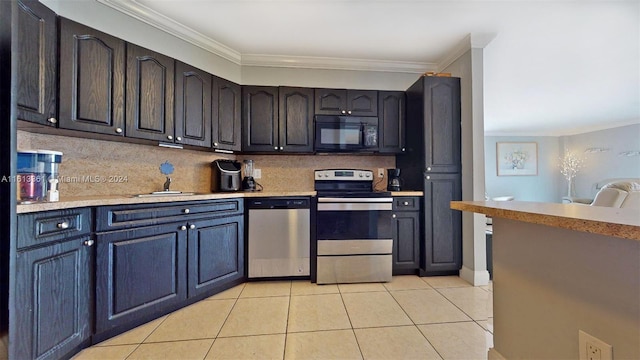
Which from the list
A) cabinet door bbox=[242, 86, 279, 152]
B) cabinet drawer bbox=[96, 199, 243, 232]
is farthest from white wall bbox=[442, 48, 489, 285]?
cabinet drawer bbox=[96, 199, 243, 232]

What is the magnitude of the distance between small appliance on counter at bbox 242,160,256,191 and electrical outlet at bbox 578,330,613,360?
252 centimetres

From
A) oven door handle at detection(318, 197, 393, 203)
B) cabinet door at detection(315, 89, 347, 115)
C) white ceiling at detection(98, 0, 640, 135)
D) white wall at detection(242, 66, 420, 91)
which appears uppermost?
white ceiling at detection(98, 0, 640, 135)

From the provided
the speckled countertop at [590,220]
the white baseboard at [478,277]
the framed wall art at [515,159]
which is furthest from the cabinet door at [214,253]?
the framed wall art at [515,159]

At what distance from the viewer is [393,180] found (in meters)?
2.86

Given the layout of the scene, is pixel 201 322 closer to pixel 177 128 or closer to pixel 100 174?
pixel 100 174

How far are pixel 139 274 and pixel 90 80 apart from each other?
4.43ft

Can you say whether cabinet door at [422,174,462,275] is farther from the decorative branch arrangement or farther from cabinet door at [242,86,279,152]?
the decorative branch arrangement

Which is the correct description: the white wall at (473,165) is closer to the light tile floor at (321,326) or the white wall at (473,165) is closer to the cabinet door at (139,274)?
the light tile floor at (321,326)

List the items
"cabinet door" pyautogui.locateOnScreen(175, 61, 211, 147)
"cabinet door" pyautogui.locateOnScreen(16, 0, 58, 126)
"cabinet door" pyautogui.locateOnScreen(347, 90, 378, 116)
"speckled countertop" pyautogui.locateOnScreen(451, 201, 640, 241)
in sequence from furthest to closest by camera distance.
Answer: "cabinet door" pyautogui.locateOnScreen(347, 90, 378, 116), "cabinet door" pyautogui.locateOnScreen(175, 61, 211, 147), "cabinet door" pyautogui.locateOnScreen(16, 0, 58, 126), "speckled countertop" pyautogui.locateOnScreen(451, 201, 640, 241)

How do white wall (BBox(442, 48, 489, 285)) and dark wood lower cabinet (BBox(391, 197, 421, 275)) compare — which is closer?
white wall (BBox(442, 48, 489, 285))

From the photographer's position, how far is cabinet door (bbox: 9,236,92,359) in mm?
1163

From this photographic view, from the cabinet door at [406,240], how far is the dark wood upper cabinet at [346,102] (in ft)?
3.95

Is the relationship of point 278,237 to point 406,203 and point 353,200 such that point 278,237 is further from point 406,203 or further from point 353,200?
point 406,203

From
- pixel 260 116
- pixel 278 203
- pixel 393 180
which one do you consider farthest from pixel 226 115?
pixel 393 180
